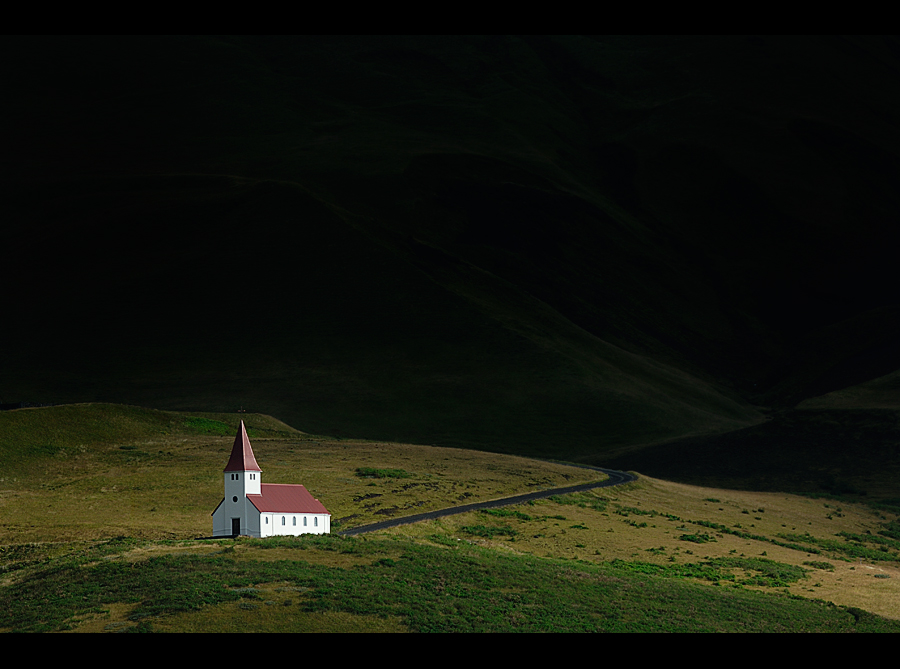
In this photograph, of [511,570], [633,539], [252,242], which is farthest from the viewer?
[252,242]

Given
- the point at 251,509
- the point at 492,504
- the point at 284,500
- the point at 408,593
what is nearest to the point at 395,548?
the point at 284,500

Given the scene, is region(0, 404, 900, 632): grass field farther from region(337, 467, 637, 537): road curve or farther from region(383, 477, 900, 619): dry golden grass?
region(337, 467, 637, 537): road curve

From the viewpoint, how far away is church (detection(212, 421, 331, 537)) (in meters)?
57.9

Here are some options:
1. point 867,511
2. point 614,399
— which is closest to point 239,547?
point 867,511

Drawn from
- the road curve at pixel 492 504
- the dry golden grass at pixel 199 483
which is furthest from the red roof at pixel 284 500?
the dry golden grass at pixel 199 483

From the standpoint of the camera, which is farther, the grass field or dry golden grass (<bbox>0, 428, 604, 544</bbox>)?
dry golden grass (<bbox>0, 428, 604, 544</bbox>)

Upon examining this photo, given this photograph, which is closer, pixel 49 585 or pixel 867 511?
pixel 49 585

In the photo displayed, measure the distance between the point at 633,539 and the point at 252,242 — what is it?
125 meters

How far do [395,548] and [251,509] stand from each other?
8165mm

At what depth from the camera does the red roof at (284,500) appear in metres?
58.3

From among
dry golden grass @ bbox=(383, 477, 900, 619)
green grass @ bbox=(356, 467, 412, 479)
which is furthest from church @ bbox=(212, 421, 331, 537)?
green grass @ bbox=(356, 467, 412, 479)

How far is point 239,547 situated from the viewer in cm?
5262

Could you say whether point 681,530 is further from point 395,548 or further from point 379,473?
point 395,548

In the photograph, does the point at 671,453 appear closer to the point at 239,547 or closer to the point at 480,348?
the point at 480,348
